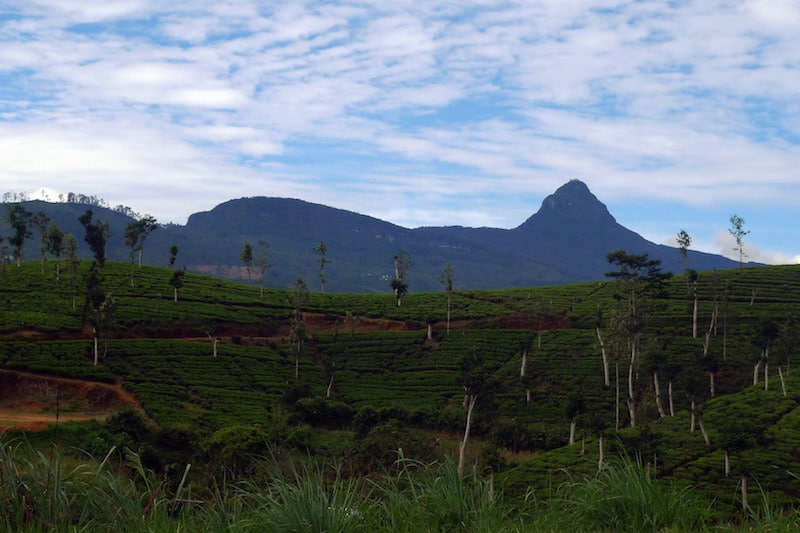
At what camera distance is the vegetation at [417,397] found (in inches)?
272

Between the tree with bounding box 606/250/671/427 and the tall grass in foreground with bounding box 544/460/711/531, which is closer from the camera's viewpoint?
the tall grass in foreground with bounding box 544/460/711/531

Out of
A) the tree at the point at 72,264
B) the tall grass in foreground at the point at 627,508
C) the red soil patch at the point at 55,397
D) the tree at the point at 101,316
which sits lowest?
the red soil patch at the point at 55,397

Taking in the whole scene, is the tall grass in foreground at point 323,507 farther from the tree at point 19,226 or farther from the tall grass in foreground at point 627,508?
the tree at point 19,226

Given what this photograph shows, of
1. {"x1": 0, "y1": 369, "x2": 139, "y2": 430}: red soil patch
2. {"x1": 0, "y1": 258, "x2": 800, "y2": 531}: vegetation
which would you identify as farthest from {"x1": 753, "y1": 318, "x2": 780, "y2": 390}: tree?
{"x1": 0, "y1": 369, "x2": 139, "y2": 430}: red soil patch

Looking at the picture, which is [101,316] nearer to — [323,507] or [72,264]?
[72,264]

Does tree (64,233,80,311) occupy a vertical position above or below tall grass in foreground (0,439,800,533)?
above

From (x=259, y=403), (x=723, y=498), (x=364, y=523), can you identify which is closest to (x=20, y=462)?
(x=364, y=523)

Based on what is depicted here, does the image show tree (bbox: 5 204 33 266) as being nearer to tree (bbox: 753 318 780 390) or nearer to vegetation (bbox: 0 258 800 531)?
vegetation (bbox: 0 258 800 531)

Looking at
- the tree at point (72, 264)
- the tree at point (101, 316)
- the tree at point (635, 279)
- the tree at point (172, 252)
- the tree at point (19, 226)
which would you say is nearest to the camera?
the tree at point (101, 316)

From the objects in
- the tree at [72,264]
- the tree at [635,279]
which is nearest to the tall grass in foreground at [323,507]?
the tree at [635,279]

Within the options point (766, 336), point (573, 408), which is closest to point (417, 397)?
point (573, 408)

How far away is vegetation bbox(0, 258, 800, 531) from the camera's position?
690cm

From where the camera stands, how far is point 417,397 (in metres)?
62.2

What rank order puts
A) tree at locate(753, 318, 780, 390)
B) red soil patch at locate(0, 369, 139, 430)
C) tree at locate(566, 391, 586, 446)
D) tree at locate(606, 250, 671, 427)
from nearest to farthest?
tree at locate(566, 391, 586, 446) → red soil patch at locate(0, 369, 139, 430) → tree at locate(753, 318, 780, 390) → tree at locate(606, 250, 671, 427)
